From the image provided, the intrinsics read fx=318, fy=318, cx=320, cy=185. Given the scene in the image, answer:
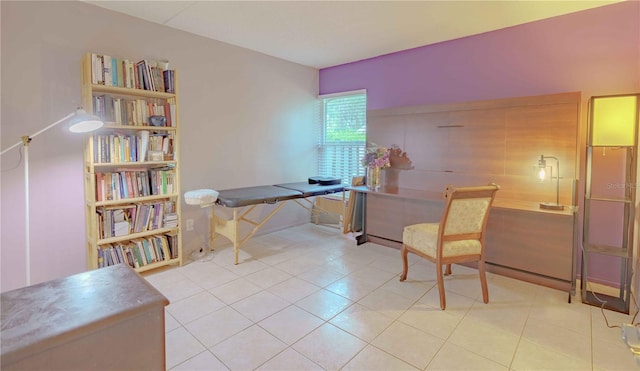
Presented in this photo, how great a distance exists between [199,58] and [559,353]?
12.9 feet

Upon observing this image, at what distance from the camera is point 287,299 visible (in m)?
2.51

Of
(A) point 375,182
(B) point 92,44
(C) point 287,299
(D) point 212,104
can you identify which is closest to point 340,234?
(A) point 375,182

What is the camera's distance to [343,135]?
4.67m

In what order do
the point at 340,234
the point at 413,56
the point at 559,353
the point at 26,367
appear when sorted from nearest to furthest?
the point at 26,367 → the point at 559,353 → the point at 413,56 → the point at 340,234

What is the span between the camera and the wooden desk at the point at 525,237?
256 centimetres

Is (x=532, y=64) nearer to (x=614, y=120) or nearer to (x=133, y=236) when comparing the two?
(x=614, y=120)

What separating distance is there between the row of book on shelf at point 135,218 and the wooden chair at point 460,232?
237cm

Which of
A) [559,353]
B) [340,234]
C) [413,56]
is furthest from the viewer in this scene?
Result: [340,234]

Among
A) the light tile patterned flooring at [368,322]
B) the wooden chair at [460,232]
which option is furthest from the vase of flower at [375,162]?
the wooden chair at [460,232]

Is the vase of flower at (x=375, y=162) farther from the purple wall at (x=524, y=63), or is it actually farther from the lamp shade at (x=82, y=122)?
the lamp shade at (x=82, y=122)

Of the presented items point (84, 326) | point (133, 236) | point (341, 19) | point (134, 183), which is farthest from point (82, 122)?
point (341, 19)

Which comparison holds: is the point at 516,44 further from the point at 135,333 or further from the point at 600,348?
the point at 135,333

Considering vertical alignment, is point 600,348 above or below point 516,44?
below

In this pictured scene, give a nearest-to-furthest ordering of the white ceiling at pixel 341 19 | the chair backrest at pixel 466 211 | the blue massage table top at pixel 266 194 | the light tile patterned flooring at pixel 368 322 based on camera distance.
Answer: the light tile patterned flooring at pixel 368 322
the chair backrest at pixel 466 211
the white ceiling at pixel 341 19
the blue massage table top at pixel 266 194
